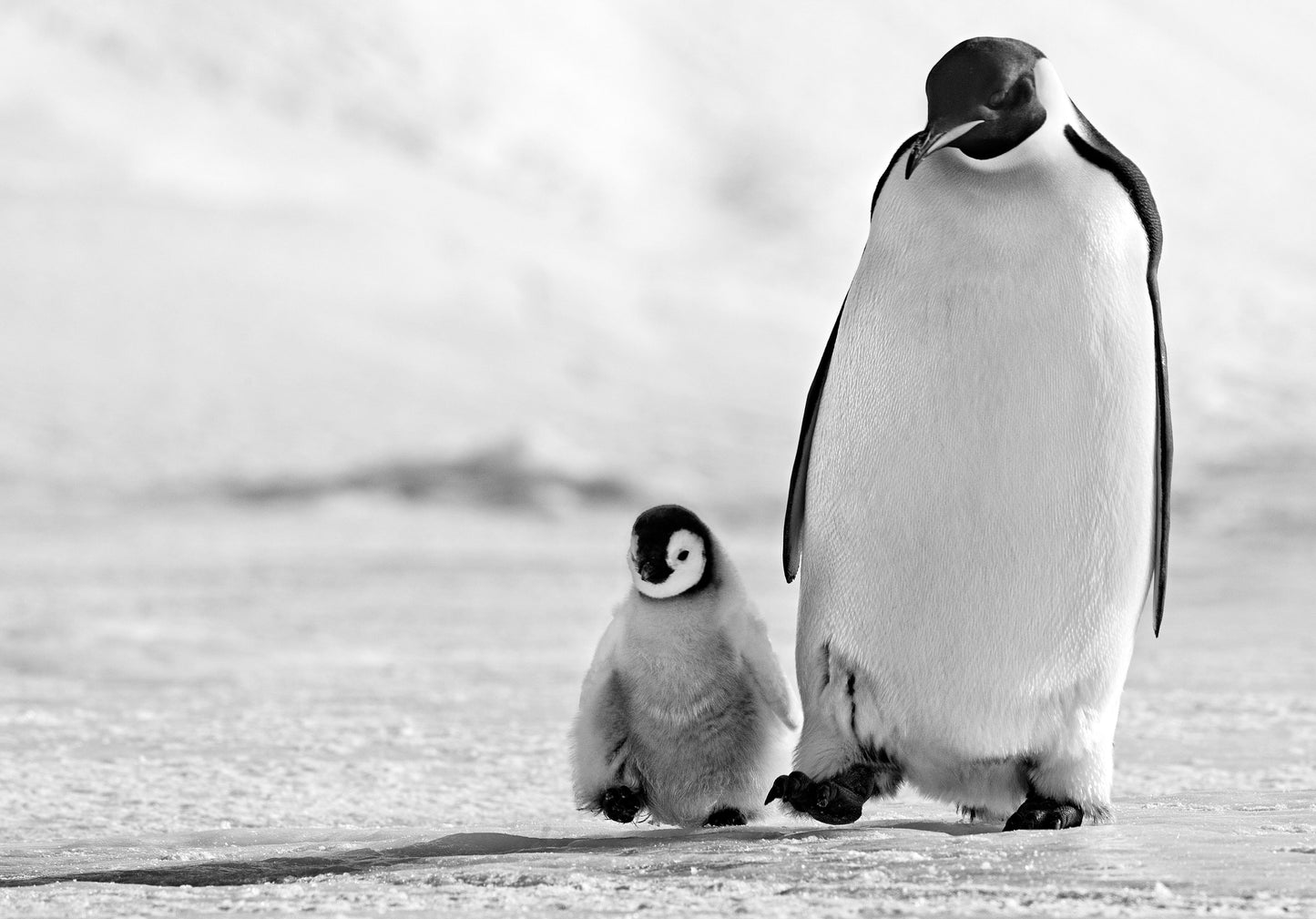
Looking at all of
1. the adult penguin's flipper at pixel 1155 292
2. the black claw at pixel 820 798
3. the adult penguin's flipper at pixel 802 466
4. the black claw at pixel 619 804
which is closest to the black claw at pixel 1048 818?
the black claw at pixel 820 798

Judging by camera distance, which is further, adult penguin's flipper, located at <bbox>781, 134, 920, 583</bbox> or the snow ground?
Result: adult penguin's flipper, located at <bbox>781, 134, 920, 583</bbox>

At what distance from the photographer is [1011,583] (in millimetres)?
2248

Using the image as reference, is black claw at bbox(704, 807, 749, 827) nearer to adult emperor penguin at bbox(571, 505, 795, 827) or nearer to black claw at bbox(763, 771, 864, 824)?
adult emperor penguin at bbox(571, 505, 795, 827)

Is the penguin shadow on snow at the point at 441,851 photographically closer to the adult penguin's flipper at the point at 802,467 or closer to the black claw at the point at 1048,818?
the black claw at the point at 1048,818

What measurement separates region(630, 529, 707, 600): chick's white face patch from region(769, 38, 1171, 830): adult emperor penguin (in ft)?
1.11

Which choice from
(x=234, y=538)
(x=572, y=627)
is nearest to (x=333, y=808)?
(x=572, y=627)

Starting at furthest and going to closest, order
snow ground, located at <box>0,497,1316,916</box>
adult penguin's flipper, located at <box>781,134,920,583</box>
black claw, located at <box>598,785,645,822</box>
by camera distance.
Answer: black claw, located at <box>598,785,645,822</box> < adult penguin's flipper, located at <box>781,134,920,583</box> < snow ground, located at <box>0,497,1316,916</box>

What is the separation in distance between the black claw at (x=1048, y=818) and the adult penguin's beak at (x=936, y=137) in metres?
0.84

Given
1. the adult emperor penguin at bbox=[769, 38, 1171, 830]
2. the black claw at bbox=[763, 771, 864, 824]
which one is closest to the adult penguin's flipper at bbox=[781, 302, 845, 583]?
the adult emperor penguin at bbox=[769, 38, 1171, 830]

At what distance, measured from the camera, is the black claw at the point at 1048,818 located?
7.21ft

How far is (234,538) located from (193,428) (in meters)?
5.92

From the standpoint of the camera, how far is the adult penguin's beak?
2111 mm

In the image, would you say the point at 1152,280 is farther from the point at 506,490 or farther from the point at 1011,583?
the point at 506,490

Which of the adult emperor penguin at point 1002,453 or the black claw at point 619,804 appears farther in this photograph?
the black claw at point 619,804
